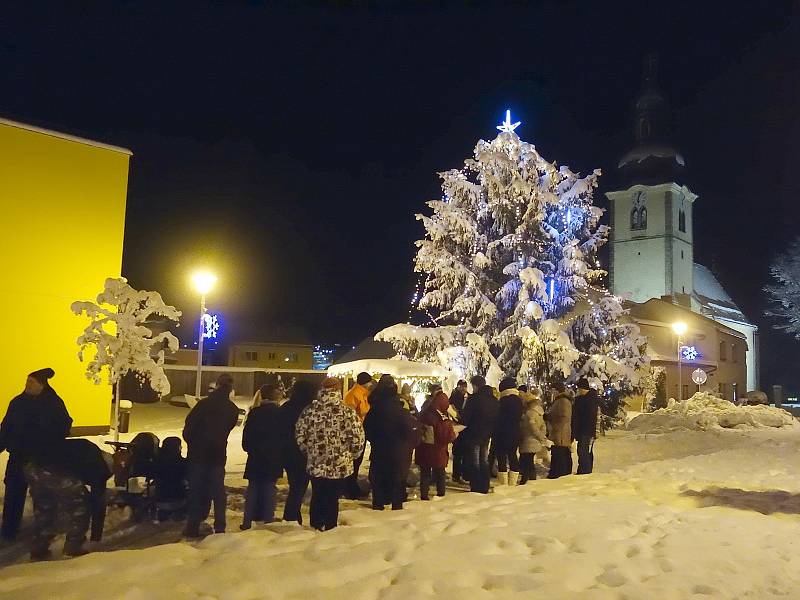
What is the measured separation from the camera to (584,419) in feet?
41.9

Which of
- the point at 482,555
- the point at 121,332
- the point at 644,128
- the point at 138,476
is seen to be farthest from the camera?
the point at 644,128

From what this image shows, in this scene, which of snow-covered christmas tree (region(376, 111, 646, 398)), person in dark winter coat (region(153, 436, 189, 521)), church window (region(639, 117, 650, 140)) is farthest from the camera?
church window (region(639, 117, 650, 140))

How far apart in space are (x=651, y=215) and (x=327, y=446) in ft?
206

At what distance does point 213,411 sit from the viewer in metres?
8.09

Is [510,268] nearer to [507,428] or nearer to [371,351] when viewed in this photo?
[507,428]

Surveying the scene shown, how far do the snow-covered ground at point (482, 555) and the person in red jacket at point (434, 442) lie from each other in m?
0.39

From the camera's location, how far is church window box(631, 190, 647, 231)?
6619 centimetres

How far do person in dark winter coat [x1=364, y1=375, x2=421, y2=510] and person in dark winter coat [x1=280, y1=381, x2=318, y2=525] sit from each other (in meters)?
1.17

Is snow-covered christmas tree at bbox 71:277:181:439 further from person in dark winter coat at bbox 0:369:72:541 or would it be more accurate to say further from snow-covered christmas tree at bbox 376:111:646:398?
snow-covered christmas tree at bbox 376:111:646:398

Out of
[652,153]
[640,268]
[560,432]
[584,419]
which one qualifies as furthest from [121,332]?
[652,153]

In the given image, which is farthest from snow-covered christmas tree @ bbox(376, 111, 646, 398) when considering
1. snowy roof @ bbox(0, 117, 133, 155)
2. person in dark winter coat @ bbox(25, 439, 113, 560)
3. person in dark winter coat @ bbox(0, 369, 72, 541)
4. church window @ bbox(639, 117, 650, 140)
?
church window @ bbox(639, 117, 650, 140)

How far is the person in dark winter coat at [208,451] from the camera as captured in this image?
804cm

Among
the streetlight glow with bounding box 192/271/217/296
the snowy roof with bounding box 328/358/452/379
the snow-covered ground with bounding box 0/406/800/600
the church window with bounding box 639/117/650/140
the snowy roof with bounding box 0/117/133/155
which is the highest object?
the church window with bounding box 639/117/650/140

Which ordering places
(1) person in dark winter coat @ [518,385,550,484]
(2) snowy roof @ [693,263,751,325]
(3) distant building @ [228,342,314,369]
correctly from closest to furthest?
(1) person in dark winter coat @ [518,385,550,484]
(3) distant building @ [228,342,314,369]
(2) snowy roof @ [693,263,751,325]
